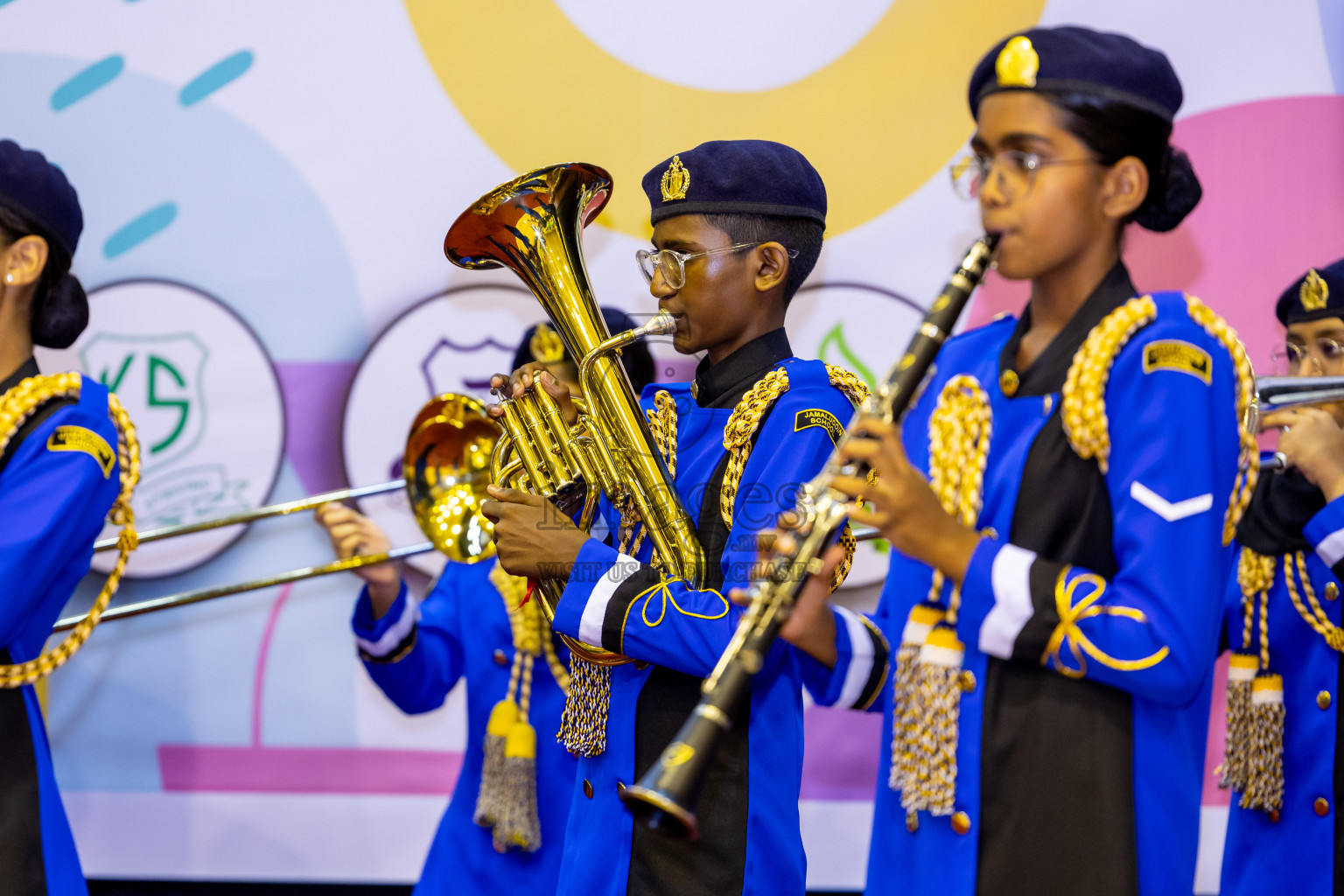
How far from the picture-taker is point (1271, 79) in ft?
13.3

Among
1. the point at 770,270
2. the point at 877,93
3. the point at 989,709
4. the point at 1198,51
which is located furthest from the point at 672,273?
the point at 1198,51

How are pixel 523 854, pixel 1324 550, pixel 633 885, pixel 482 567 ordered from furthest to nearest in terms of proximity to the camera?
pixel 482 567 → pixel 523 854 → pixel 1324 550 → pixel 633 885

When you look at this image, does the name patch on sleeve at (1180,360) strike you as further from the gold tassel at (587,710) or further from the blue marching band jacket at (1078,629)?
the gold tassel at (587,710)

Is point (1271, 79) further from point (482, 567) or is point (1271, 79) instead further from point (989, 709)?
point (989, 709)

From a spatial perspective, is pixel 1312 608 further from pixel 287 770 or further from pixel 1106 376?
pixel 287 770

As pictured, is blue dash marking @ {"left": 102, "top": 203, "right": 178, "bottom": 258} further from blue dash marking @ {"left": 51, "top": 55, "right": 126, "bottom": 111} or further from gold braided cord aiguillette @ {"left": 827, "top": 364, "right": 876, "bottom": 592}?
gold braided cord aiguillette @ {"left": 827, "top": 364, "right": 876, "bottom": 592}

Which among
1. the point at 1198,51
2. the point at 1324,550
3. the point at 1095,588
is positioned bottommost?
the point at 1095,588

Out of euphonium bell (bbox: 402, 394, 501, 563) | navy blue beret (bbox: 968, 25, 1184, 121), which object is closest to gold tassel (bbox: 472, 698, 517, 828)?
euphonium bell (bbox: 402, 394, 501, 563)

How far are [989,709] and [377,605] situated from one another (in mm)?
2158

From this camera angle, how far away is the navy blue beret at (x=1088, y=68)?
1554 millimetres

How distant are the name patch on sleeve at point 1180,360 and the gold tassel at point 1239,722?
5.74ft

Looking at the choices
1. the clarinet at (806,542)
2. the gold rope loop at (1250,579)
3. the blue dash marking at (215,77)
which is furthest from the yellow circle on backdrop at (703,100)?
the clarinet at (806,542)

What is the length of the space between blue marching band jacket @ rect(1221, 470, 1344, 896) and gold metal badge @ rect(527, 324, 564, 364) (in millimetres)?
1830

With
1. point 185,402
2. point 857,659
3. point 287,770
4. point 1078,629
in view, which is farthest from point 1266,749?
point 185,402
